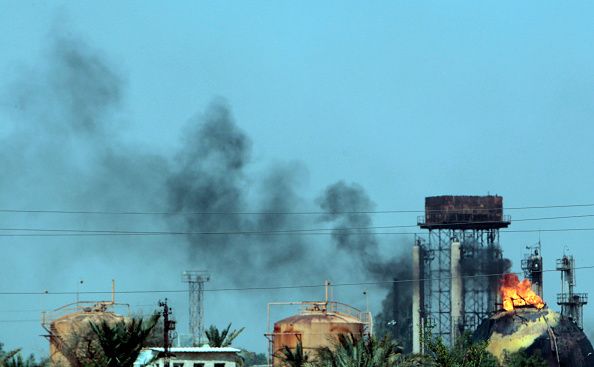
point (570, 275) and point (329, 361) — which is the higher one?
point (570, 275)


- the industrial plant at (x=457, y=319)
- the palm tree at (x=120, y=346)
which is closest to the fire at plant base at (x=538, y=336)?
the industrial plant at (x=457, y=319)

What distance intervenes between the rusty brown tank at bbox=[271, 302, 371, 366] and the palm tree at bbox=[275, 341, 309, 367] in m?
0.53

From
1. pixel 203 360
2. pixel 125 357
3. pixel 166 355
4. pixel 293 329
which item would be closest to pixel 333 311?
pixel 293 329

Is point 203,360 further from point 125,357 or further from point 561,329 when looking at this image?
point 561,329

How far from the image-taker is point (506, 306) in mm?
160625

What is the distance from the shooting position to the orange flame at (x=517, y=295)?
Result: 6280 inches

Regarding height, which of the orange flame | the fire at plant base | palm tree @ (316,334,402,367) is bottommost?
palm tree @ (316,334,402,367)

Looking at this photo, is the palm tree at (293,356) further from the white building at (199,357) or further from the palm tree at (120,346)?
the palm tree at (120,346)

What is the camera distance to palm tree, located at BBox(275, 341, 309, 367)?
110 m

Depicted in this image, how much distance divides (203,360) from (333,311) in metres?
20.4

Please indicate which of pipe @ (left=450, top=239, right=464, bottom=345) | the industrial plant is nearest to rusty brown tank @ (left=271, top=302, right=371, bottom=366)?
the industrial plant

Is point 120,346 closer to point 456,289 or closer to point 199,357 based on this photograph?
point 199,357

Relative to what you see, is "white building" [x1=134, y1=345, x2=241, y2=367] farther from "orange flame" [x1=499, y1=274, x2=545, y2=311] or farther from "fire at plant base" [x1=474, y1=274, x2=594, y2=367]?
"orange flame" [x1=499, y1=274, x2=545, y2=311]

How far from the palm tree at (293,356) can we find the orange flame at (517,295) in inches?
1956
